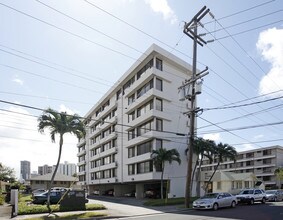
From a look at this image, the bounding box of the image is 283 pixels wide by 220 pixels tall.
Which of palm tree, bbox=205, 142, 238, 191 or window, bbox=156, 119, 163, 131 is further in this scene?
palm tree, bbox=205, 142, 238, 191

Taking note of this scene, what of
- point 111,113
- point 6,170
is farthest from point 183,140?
point 6,170

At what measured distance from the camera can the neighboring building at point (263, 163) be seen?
10238 cm

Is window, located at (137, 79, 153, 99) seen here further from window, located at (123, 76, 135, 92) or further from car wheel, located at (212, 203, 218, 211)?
car wheel, located at (212, 203, 218, 211)

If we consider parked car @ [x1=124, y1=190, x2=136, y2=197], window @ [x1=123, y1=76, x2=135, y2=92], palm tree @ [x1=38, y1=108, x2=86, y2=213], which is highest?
window @ [x1=123, y1=76, x2=135, y2=92]

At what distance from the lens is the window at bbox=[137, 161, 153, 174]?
142 ft

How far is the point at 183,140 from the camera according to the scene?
46125 mm

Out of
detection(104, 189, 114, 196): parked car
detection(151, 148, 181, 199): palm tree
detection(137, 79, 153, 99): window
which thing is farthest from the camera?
detection(104, 189, 114, 196): parked car

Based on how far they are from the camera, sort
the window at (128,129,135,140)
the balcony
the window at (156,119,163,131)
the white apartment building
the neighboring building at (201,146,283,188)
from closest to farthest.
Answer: the white apartment building < the window at (156,119,163,131) < the window at (128,129,135,140) < the balcony < the neighboring building at (201,146,283,188)

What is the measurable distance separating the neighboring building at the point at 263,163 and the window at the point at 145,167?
63.1 metres

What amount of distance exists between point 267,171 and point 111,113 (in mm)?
63738

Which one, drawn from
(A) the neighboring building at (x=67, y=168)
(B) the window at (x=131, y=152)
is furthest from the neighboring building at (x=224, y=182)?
(A) the neighboring building at (x=67, y=168)

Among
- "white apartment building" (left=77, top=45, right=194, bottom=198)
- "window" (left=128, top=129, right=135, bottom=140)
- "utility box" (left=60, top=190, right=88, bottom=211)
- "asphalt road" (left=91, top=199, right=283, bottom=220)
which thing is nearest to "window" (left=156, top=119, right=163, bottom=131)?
"white apartment building" (left=77, top=45, right=194, bottom=198)

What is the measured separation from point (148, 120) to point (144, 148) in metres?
4.22

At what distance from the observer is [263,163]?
105375 millimetres
